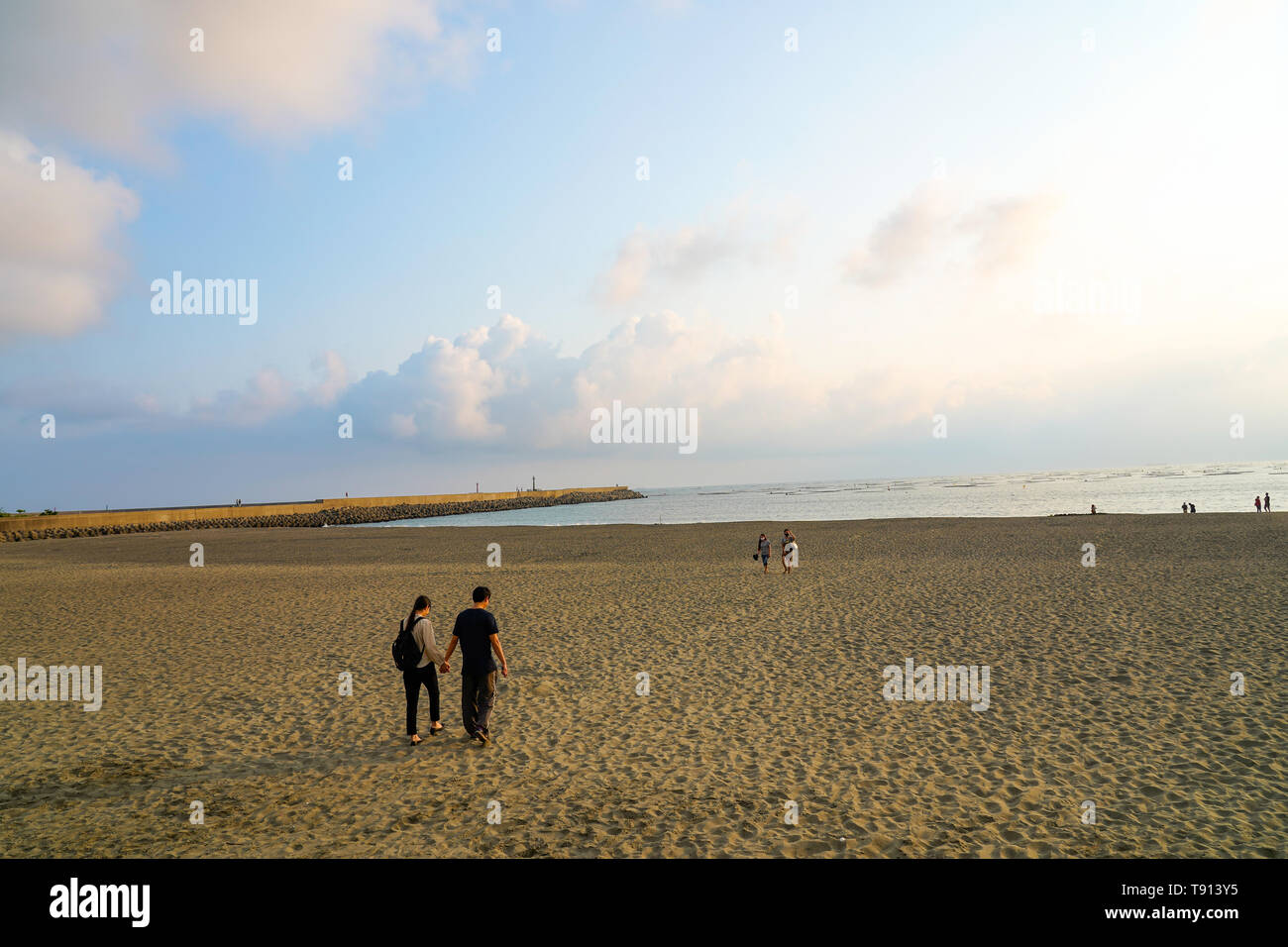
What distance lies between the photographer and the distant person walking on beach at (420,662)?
820cm

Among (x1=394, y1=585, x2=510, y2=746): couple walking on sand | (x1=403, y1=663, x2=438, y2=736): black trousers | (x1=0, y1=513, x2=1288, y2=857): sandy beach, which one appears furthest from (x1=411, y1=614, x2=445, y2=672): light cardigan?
(x1=0, y1=513, x2=1288, y2=857): sandy beach

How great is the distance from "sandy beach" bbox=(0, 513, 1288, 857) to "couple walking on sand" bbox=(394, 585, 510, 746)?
1.27 ft

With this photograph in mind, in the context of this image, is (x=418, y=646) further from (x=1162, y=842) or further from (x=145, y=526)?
(x=145, y=526)

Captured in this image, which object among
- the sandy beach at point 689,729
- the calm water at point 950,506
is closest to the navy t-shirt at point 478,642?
the sandy beach at point 689,729

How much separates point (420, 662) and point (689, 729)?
355 cm

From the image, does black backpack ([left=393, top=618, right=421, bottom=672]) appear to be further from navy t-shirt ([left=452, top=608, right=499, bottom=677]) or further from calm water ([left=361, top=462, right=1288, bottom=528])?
calm water ([left=361, top=462, right=1288, bottom=528])

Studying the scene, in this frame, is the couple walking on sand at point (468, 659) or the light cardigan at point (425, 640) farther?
the light cardigan at point (425, 640)

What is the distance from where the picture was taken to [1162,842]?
5.71m

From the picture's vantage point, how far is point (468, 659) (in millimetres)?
8078

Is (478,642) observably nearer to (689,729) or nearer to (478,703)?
(478,703)

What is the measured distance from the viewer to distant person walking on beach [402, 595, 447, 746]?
8.20m

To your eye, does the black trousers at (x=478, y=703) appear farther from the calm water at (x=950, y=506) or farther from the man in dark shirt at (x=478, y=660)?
the calm water at (x=950, y=506)
